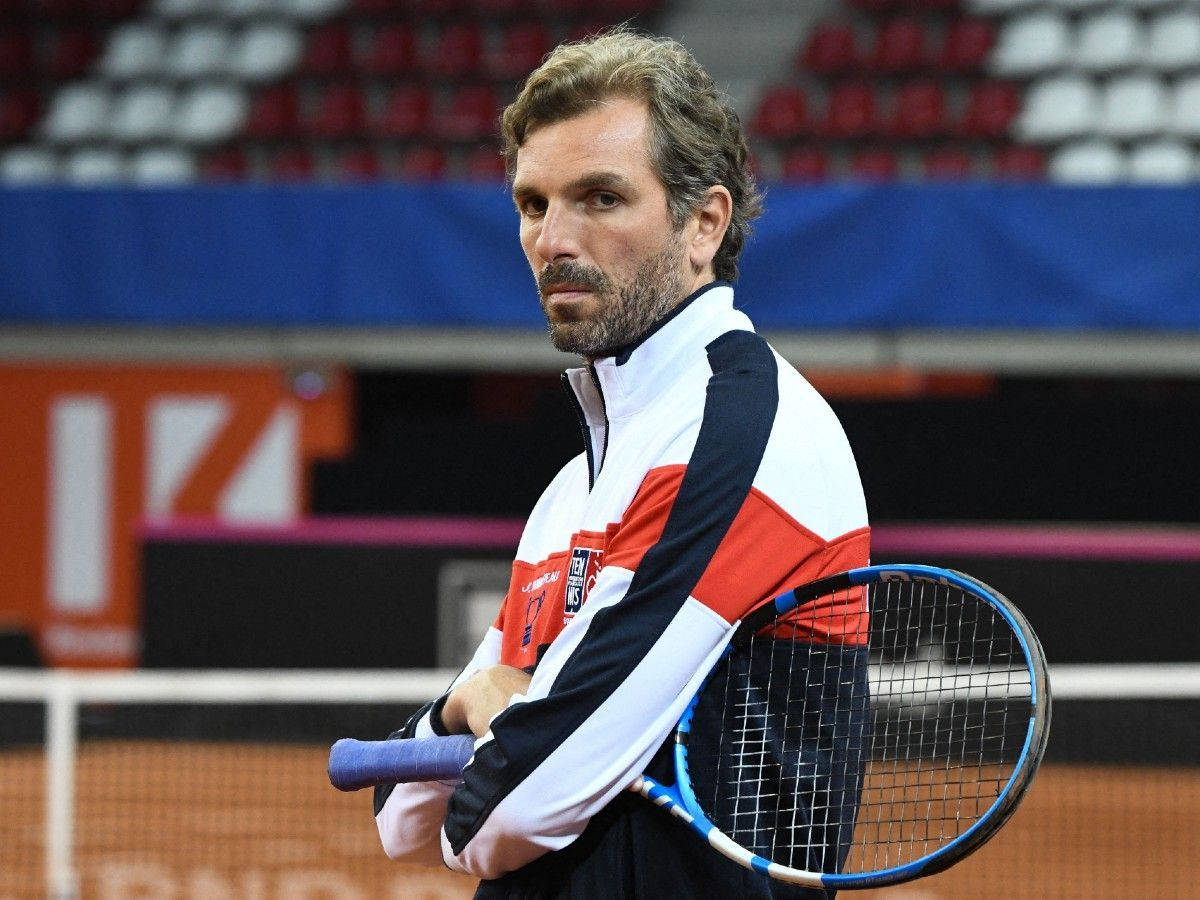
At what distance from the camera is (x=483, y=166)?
1093cm

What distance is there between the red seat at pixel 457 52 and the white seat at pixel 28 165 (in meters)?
2.56

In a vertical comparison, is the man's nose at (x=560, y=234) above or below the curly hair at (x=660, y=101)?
below

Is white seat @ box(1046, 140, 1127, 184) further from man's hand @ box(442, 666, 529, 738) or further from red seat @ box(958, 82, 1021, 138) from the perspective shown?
man's hand @ box(442, 666, 529, 738)

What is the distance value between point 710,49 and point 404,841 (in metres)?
10.8

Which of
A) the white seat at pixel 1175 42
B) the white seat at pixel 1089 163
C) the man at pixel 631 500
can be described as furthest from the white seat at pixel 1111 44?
the man at pixel 631 500

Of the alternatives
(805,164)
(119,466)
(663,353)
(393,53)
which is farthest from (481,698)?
(393,53)

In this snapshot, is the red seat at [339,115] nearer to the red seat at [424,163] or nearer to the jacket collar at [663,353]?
the red seat at [424,163]

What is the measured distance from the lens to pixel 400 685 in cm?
546

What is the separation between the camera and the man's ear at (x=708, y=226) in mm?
1902

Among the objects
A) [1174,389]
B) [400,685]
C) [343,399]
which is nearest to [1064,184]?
[1174,389]

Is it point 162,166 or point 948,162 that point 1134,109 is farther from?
point 162,166

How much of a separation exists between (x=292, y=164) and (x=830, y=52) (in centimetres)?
361

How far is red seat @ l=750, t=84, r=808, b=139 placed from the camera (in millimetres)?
11000

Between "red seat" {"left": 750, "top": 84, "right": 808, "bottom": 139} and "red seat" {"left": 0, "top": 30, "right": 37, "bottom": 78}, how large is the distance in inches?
203
